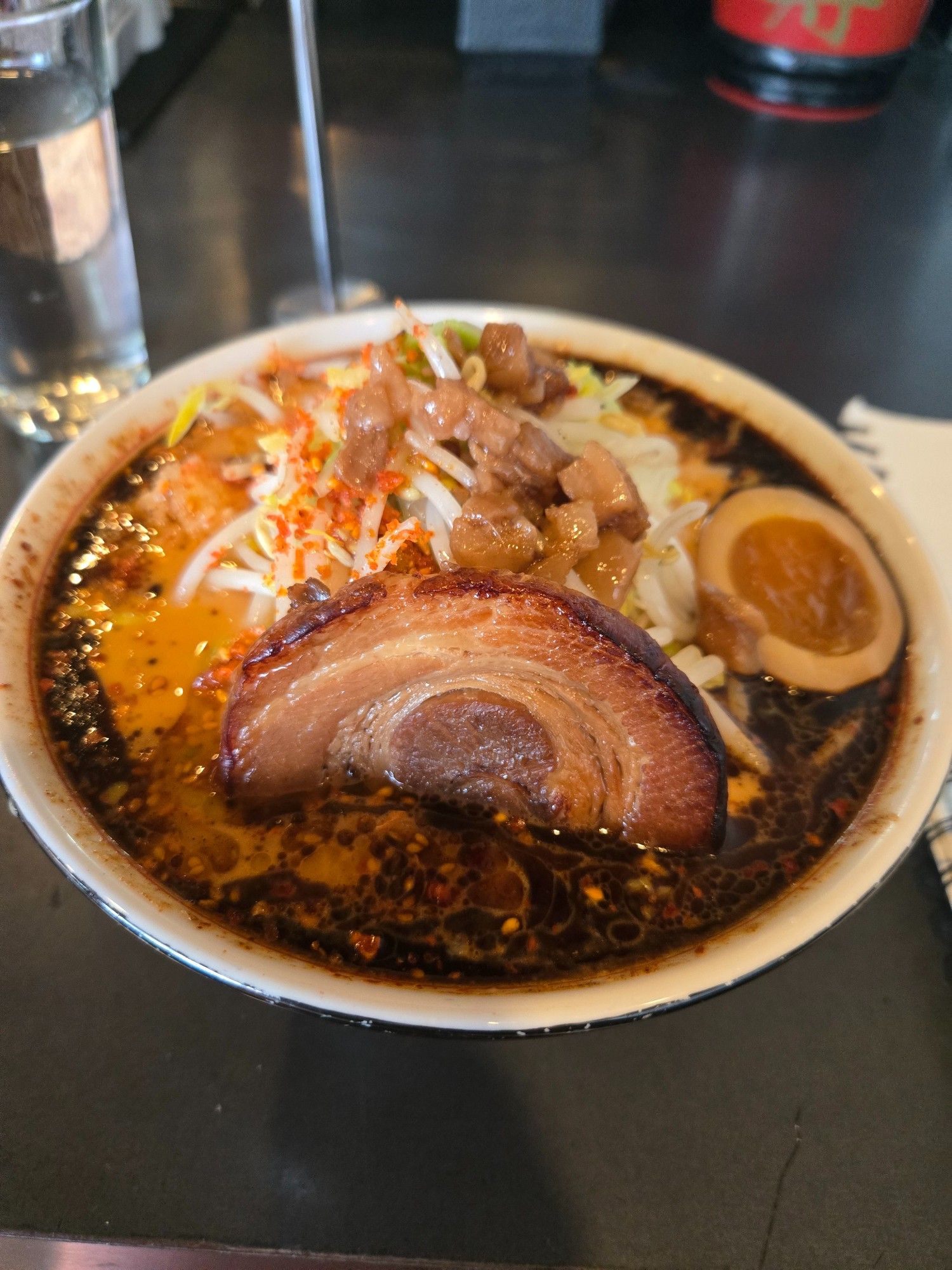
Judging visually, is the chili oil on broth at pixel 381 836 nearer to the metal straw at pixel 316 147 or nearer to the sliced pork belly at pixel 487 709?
the sliced pork belly at pixel 487 709

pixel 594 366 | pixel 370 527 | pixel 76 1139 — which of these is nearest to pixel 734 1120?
pixel 76 1139

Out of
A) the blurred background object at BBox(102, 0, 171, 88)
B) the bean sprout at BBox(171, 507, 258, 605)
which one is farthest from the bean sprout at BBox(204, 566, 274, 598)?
the blurred background object at BBox(102, 0, 171, 88)

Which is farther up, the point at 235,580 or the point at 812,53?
the point at 812,53

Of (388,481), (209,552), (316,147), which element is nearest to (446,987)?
(388,481)

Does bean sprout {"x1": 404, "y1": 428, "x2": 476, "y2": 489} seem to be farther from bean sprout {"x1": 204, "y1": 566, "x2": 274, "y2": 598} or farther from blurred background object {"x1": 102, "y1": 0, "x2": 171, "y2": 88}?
blurred background object {"x1": 102, "y1": 0, "x2": 171, "y2": 88}

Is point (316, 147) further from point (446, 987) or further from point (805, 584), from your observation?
point (446, 987)

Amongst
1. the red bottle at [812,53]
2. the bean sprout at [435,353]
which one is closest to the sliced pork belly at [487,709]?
the bean sprout at [435,353]
